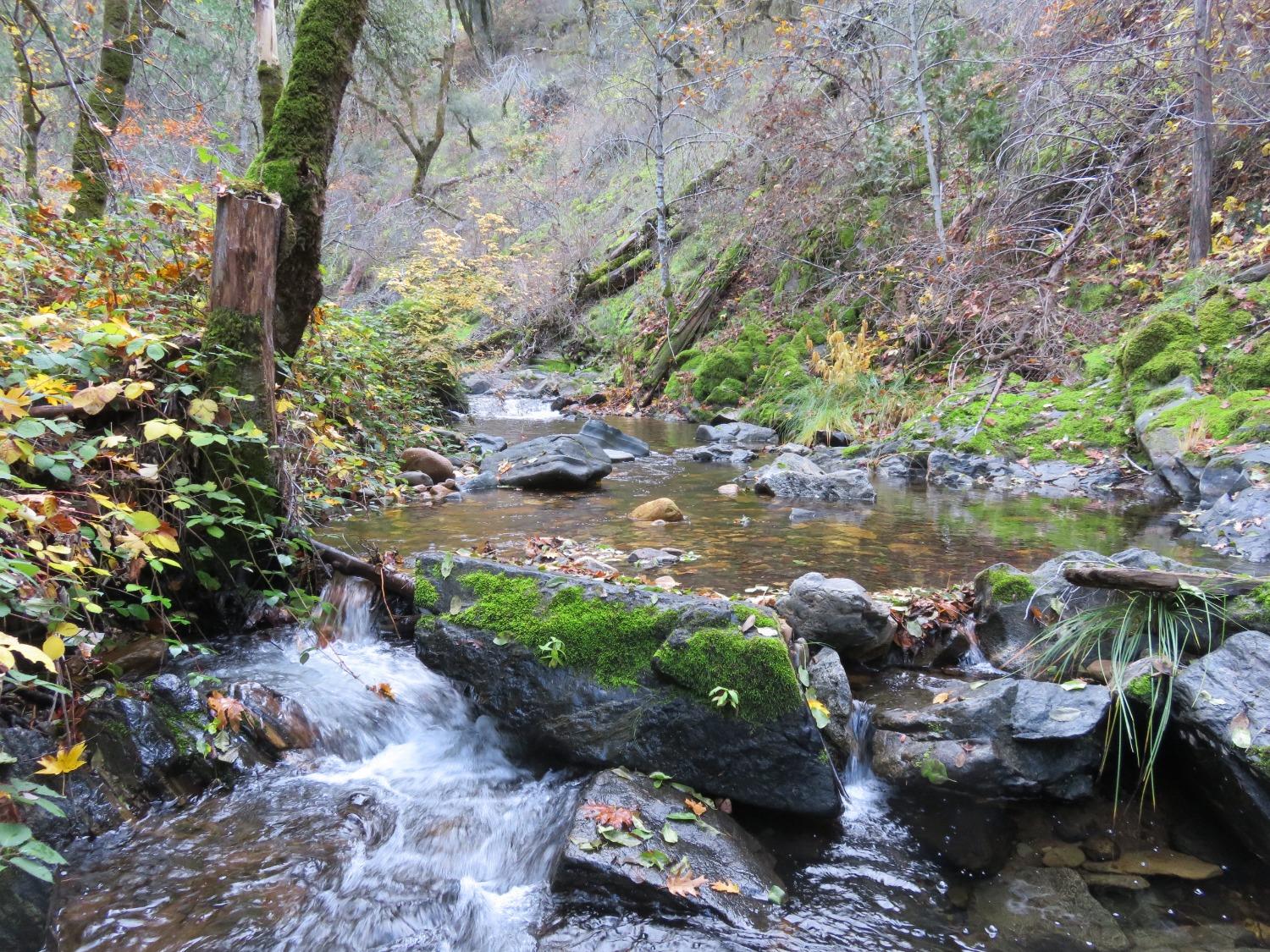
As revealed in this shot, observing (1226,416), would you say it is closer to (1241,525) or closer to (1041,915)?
(1241,525)

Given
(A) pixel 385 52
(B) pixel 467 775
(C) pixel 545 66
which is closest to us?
(B) pixel 467 775

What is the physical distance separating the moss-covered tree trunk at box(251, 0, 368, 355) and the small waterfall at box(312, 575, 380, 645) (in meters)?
1.55

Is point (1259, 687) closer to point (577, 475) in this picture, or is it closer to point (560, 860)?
point (560, 860)

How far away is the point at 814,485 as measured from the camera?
801 centimetres

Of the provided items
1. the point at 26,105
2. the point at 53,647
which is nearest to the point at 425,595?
the point at 53,647

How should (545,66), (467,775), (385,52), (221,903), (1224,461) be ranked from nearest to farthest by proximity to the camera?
(221,903)
(467,775)
(1224,461)
(385,52)
(545,66)

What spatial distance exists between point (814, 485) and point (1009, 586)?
397cm

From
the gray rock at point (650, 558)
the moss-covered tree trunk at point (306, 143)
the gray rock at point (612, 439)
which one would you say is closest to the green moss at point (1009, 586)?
the gray rock at point (650, 558)

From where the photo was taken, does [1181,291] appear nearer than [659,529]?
No

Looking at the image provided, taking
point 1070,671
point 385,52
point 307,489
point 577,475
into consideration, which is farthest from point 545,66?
point 1070,671

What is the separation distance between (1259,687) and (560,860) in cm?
287

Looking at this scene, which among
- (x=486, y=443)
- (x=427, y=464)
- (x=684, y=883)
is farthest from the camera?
(x=486, y=443)

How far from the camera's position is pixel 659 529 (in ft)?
21.0

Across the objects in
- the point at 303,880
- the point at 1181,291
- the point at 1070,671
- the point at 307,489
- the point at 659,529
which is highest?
the point at 1181,291
